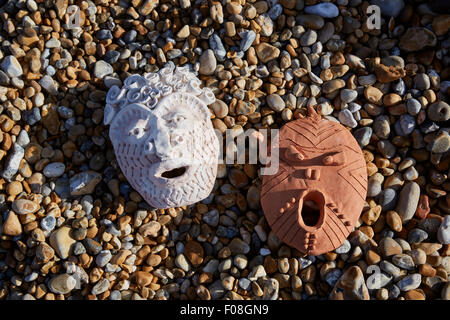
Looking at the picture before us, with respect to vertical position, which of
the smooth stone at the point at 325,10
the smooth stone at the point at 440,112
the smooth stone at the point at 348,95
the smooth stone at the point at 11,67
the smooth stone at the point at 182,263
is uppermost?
the smooth stone at the point at 325,10

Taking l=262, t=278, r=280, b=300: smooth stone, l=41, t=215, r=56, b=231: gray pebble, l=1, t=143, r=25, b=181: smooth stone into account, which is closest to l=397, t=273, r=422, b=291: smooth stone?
l=262, t=278, r=280, b=300: smooth stone

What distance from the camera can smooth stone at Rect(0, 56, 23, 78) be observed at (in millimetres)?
2869

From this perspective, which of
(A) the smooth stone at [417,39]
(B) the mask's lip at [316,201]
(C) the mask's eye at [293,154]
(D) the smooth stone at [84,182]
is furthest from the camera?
(A) the smooth stone at [417,39]

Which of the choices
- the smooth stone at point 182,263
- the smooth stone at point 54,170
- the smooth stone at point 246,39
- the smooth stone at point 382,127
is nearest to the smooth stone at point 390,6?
the smooth stone at point 382,127

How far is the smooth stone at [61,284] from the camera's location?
102 inches

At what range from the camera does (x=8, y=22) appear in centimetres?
296

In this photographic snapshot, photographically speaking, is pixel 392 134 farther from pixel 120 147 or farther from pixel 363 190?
pixel 120 147

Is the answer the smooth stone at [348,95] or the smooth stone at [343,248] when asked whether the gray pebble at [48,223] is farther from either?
the smooth stone at [348,95]

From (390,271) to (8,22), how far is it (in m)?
2.67

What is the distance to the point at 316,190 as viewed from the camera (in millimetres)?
2613

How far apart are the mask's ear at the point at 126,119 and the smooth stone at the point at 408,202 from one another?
5.04ft

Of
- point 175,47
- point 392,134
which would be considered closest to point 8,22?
point 175,47

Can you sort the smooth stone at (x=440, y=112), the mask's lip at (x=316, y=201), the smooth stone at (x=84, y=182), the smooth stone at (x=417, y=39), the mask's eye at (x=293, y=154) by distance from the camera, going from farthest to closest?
the smooth stone at (x=417, y=39), the smooth stone at (x=440, y=112), the smooth stone at (x=84, y=182), the mask's eye at (x=293, y=154), the mask's lip at (x=316, y=201)

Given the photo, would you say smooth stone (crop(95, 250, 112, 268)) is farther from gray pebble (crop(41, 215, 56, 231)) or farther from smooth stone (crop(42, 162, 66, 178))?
smooth stone (crop(42, 162, 66, 178))
